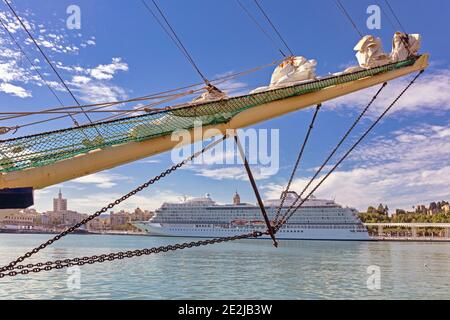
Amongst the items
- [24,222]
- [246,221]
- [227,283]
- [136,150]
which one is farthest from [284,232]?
[24,222]

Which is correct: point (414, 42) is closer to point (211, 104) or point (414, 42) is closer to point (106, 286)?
point (211, 104)

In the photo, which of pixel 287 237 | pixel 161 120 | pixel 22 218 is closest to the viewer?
pixel 161 120

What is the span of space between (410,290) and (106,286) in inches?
452

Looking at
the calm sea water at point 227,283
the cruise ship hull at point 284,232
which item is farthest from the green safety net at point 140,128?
the cruise ship hull at point 284,232

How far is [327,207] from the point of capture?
76875 millimetres

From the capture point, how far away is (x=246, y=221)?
7938 centimetres

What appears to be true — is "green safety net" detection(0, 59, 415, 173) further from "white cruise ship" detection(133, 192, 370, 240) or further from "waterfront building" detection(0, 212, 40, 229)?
"waterfront building" detection(0, 212, 40, 229)

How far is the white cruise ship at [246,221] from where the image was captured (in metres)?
74.6

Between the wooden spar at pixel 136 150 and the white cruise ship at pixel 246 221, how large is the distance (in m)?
66.4

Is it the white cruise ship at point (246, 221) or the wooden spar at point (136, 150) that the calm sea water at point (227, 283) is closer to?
Result: the wooden spar at point (136, 150)

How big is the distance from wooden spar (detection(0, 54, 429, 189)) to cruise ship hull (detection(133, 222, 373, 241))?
65.9 m

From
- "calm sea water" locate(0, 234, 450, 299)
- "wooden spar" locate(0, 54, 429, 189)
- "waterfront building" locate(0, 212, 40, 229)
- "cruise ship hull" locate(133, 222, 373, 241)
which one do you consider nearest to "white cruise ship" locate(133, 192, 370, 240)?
"cruise ship hull" locate(133, 222, 373, 241)

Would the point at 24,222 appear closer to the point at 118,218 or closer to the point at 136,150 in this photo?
the point at 118,218
